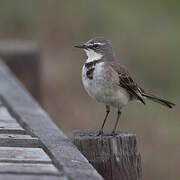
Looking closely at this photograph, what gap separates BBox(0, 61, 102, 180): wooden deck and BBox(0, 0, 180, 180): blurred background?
133 inches

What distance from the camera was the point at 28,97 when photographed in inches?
327

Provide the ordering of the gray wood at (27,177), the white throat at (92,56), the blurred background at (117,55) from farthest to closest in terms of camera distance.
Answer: the blurred background at (117,55) < the white throat at (92,56) < the gray wood at (27,177)

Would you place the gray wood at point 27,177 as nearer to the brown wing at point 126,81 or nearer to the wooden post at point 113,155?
the wooden post at point 113,155

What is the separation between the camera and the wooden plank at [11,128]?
6.45m

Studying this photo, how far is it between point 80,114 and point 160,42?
4.18m

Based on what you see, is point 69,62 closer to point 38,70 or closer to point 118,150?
point 38,70

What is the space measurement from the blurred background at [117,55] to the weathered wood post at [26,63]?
0.26m

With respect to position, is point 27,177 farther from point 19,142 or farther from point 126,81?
point 126,81

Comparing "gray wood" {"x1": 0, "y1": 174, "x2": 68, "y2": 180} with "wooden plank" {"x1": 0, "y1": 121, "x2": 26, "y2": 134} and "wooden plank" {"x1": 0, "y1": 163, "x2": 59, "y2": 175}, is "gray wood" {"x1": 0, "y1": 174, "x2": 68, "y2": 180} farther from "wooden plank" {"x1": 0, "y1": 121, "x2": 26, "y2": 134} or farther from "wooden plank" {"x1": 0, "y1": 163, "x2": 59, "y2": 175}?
"wooden plank" {"x1": 0, "y1": 121, "x2": 26, "y2": 134}

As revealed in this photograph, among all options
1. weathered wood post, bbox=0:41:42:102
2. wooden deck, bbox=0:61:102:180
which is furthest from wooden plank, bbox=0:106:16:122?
weathered wood post, bbox=0:41:42:102

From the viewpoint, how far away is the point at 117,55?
14.6 metres

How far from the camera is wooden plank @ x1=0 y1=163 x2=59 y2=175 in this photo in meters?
5.05

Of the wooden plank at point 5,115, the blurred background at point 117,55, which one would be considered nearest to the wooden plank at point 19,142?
the wooden plank at point 5,115

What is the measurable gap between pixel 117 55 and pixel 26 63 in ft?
12.8
